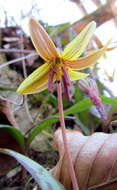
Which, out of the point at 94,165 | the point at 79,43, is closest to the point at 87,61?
the point at 79,43

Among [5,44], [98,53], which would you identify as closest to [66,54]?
[98,53]

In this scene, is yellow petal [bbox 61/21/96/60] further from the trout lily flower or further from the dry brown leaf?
the dry brown leaf

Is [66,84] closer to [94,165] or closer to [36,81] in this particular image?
[36,81]

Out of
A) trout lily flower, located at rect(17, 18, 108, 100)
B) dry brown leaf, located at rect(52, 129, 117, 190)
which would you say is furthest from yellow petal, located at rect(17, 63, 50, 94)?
dry brown leaf, located at rect(52, 129, 117, 190)

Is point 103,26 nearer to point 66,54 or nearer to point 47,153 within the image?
point 47,153

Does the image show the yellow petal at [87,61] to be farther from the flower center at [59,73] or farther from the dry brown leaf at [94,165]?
the dry brown leaf at [94,165]
